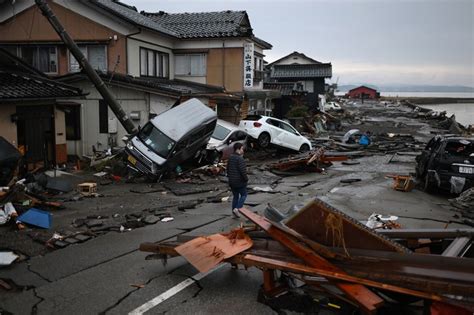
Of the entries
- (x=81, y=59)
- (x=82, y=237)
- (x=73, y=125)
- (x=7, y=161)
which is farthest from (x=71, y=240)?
(x=73, y=125)

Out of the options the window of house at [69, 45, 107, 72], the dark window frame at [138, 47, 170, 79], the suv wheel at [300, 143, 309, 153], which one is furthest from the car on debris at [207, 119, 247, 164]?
the window of house at [69, 45, 107, 72]

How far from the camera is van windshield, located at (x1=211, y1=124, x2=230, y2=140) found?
19.1 metres

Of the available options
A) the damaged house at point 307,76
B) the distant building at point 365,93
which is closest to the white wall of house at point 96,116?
the damaged house at point 307,76

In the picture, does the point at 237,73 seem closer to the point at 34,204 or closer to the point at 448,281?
the point at 34,204

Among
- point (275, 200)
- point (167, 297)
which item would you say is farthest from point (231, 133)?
point (167, 297)

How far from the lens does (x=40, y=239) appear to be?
27.7 ft

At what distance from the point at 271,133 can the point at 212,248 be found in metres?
16.0

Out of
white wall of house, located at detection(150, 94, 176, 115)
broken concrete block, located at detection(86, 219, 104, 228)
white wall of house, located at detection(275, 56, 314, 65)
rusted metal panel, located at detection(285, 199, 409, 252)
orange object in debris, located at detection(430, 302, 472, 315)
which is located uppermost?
white wall of house, located at detection(275, 56, 314, 65)

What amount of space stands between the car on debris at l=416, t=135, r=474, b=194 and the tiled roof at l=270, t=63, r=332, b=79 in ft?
116

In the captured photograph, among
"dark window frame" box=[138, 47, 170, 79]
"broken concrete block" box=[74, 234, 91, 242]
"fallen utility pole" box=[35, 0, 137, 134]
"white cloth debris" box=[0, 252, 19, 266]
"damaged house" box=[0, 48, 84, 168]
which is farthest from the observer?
"dark window frame" box=[138, 47, 170, 79]

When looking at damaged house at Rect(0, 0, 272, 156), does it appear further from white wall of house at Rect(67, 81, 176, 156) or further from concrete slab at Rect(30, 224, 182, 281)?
concrete slab at Rect(30, 224, 182, 281)

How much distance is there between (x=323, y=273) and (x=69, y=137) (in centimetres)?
1730

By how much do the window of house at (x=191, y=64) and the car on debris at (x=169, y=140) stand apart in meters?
11.8

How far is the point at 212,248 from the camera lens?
20.0ft
